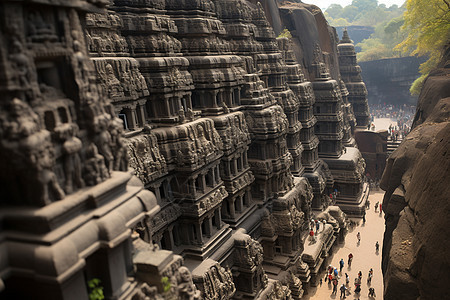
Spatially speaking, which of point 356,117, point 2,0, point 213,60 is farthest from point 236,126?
point 356,117

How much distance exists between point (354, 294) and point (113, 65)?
2046 centimetres

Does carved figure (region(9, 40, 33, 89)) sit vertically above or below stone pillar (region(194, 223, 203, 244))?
above

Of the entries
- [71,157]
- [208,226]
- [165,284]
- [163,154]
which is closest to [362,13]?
[208,226]

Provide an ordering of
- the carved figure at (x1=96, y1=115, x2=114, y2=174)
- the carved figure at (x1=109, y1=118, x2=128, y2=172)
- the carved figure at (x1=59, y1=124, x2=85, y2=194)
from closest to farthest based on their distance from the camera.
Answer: the carved figure at (x1=59, y1=124, x2=85, y2=194), the carved figure at (x1=96, y1=115, x2=114, y2=174), the carved figure at (x1=109, y1=118, x2=128, y2=172)

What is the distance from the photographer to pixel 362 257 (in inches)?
1034

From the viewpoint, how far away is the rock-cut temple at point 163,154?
16.4 feet

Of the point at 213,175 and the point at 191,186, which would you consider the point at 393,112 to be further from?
the point at 191,186

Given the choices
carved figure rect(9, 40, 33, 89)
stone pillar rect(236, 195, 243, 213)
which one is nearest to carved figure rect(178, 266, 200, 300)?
carved figure rect(9, 40, 33, 89)

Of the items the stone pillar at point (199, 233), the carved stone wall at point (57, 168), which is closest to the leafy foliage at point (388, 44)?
the stone pillar at point (199, 233)

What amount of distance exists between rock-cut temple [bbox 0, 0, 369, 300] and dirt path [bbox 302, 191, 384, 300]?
1.09 m

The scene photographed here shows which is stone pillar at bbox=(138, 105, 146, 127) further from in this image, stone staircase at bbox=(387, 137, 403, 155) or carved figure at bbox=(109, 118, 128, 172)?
stone staircase at bbox=(387, 137, 403, 155)

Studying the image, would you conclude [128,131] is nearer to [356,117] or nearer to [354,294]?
[354,294]

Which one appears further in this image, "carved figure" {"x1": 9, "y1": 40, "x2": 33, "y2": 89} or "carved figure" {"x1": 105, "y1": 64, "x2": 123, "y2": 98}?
"carved figure" {"x1": 105, "y1": 64, "x2": 123, "y2": 98}

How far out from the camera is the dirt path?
2248 centimetres
